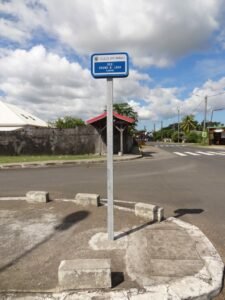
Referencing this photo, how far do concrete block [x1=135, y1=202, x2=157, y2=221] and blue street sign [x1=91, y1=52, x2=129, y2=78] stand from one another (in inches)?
99.7

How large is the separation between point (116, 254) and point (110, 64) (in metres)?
2.61

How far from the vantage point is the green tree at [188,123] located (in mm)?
89312

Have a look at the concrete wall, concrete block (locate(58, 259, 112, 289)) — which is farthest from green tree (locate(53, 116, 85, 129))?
concrete block (locate(58, 259, 112, 289))

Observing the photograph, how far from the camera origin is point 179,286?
3.04m

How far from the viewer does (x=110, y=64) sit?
4.15 meters

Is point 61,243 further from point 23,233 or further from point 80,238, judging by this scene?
point 23,233

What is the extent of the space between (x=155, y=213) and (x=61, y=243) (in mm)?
1876

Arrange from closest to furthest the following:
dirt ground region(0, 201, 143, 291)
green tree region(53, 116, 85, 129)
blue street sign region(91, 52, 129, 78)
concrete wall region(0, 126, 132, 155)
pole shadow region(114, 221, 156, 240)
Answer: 1. dirt ground region(0, 201, 143, 291)
2. blue street sign region(91, 52, 129, 78)
3. pole shadow region(114, 221, 156, 240)
4. concrete wall region(0, 126, 132, 155)
5. green tree region(53, 116, 85, 129)

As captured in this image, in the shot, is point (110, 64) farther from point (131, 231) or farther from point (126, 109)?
point (126, 109)

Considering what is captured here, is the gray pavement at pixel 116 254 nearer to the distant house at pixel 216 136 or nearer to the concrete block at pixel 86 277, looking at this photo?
the concrete block at pixel 86 277

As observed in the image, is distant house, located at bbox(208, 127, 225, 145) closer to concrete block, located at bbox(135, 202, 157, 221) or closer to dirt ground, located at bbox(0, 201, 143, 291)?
concrete block, located at bbox(135, 202, 157, 221)

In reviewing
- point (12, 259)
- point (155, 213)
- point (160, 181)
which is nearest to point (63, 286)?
point (12, 259)

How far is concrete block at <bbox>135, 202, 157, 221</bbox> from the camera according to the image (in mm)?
5332

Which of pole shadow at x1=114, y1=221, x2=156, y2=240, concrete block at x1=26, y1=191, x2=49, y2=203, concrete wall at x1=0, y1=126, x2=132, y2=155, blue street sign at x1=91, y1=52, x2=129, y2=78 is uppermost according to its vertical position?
blue street sign at x1=91, y1=52, x2=129, y2=78
